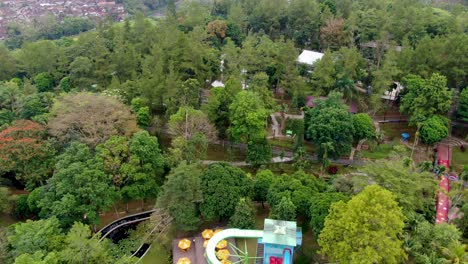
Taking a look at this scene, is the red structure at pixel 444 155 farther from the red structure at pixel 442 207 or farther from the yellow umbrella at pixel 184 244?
the yellow umbrella at pixel 184 244

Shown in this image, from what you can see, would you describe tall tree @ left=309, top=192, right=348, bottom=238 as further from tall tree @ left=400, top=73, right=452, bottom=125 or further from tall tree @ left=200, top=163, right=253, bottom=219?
tall tree @ left=400, top=73, right=452, bottom=125

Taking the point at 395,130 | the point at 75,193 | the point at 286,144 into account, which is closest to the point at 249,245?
the point at 75,193

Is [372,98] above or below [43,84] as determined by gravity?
above

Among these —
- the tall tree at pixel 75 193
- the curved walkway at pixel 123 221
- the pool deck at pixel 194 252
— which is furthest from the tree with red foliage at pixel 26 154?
the pool deck at pixel 194 252

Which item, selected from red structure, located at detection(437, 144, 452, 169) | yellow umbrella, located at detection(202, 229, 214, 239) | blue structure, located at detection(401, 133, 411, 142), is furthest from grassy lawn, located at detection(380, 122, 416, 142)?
yellow umbrella, located at detection(202, 229, 214, 239)

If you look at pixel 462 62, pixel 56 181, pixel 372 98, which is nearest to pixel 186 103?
pixel 56 181

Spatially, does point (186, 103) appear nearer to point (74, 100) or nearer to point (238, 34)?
point (74, 100)

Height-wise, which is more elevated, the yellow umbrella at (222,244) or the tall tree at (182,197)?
the tall tree at (182,197)

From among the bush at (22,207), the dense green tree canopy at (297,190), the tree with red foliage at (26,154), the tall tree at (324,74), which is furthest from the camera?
the tall tree at (324,74)
